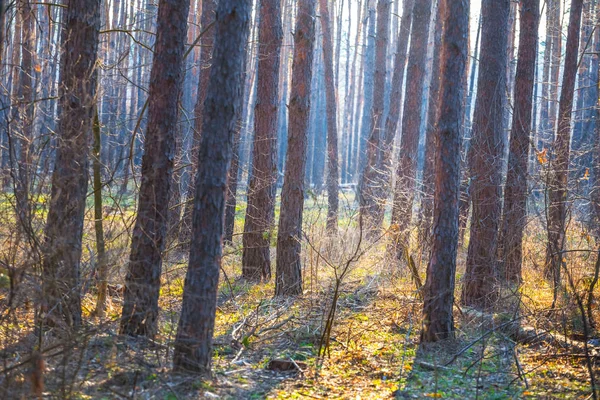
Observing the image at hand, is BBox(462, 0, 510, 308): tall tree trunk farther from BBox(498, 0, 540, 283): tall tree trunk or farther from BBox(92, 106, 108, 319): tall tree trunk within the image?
BBox(92, 106, 108, 319): tall tree trunk

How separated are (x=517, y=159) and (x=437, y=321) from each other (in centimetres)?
391

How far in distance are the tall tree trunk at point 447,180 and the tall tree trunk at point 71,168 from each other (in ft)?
13.2

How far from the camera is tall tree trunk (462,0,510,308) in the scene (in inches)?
398

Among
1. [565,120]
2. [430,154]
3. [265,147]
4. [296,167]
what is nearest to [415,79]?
[430,154]

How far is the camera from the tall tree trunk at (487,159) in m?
10.1

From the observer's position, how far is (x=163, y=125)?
23.2 ft

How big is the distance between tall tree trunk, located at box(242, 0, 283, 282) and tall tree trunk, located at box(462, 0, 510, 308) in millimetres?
3346

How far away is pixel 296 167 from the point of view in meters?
10.3

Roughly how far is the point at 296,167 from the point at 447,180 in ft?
10.1

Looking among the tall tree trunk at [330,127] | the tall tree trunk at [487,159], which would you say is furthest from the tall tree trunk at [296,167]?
the tall tree trunk at [330,127]

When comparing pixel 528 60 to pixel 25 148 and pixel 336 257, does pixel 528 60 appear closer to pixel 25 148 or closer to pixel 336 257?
pixel 336 257

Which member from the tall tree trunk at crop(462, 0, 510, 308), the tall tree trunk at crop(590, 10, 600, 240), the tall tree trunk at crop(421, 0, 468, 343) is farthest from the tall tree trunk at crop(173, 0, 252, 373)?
the tall tree trunk at crop(462, 0, 510, 308)

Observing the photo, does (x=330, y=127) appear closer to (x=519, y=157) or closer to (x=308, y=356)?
(x=519, y=157)

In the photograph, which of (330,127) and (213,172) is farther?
(330,127)
